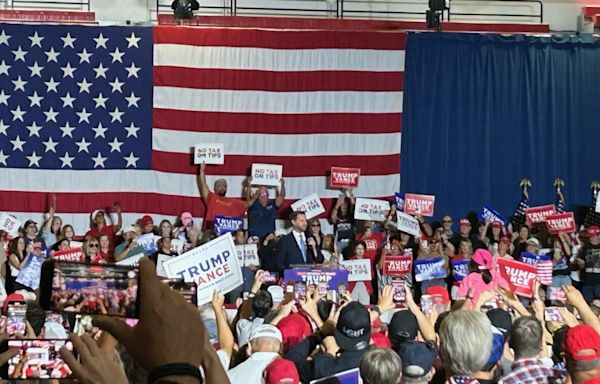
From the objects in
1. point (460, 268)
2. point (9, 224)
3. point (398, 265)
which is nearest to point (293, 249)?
point (398, 265)

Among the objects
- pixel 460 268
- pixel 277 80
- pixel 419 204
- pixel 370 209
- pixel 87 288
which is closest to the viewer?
pixel 87 288

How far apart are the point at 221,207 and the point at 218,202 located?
3.4 inches

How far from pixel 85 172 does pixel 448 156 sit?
5190 mm

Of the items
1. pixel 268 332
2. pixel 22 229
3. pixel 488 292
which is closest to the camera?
pixel 268 332

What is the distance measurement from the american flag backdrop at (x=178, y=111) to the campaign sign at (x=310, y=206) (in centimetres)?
44

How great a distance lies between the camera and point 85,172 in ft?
49.3

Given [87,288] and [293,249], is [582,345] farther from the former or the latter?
[293,249]

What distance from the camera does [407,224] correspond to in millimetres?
14766

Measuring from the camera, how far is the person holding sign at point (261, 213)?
48.8ft

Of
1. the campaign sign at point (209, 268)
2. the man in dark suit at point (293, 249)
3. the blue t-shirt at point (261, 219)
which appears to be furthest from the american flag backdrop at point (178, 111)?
the campaign sign at point (209, 268)

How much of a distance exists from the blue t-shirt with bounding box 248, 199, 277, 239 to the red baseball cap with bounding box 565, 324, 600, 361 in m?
10.9

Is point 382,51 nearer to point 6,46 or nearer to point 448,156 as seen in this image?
point 448,156

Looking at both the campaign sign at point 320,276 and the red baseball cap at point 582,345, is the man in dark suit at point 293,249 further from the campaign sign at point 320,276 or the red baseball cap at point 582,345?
the red baseball cap at point 582,345

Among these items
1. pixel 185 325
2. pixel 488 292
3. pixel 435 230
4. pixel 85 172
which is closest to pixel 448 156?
pixel 435 230
